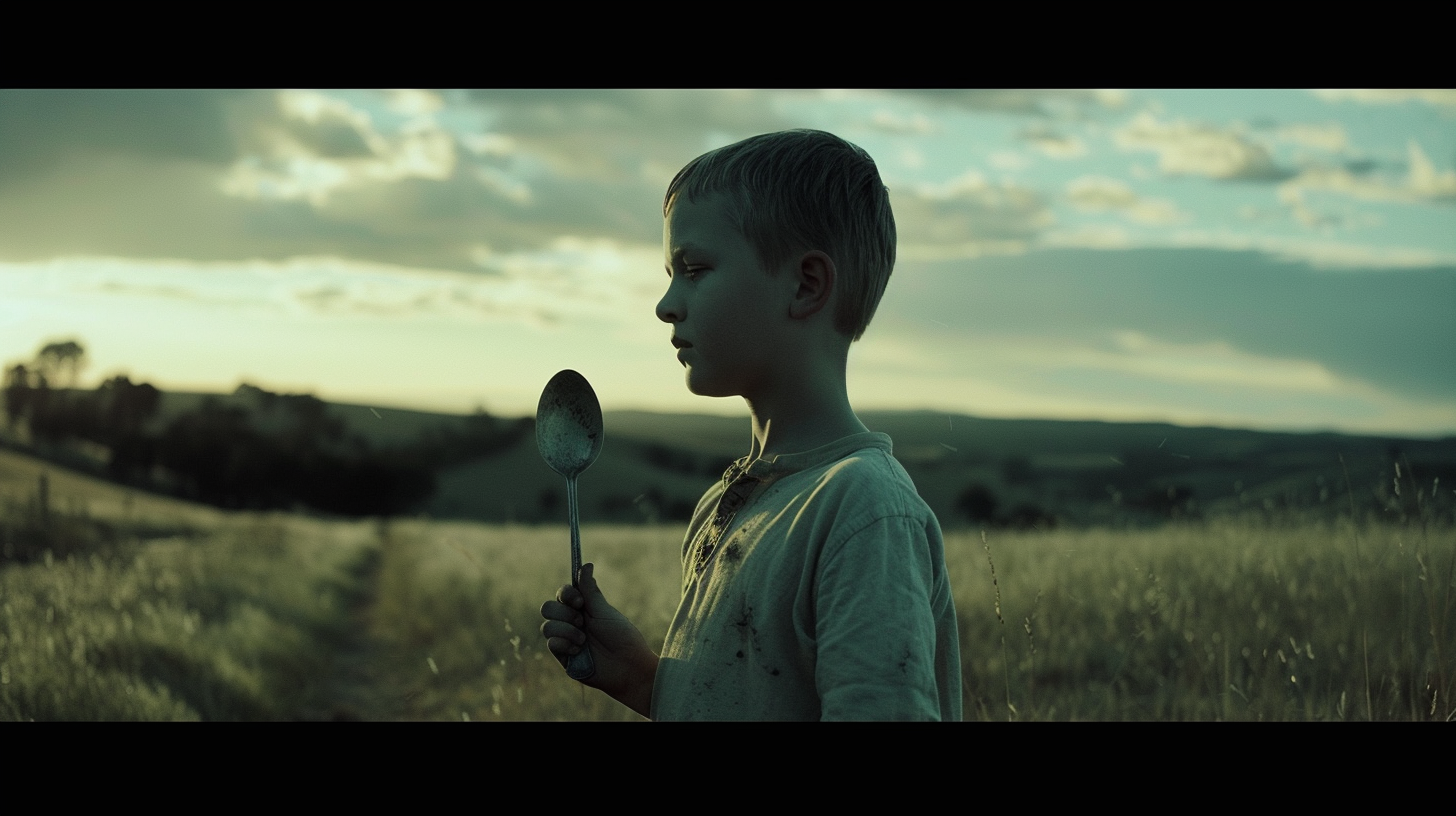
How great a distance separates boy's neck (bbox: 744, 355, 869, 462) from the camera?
168cm

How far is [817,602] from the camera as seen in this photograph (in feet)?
4.75

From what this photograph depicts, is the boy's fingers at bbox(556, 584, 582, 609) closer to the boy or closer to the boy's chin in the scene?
the boy

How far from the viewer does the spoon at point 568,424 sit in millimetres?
1919

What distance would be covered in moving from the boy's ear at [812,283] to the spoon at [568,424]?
1.54ft

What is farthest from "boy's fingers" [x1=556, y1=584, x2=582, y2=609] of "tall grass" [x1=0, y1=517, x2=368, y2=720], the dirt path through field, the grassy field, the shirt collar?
the dirt path through field

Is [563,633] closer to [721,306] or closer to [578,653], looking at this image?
[578,653]

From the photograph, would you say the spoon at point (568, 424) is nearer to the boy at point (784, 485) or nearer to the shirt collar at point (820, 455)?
the boy at point (784, 485)

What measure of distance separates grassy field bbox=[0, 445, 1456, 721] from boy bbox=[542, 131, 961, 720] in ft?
5.40

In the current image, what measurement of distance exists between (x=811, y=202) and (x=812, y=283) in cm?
13

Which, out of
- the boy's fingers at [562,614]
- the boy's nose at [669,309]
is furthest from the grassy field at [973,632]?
the boy's nose at [669,309]

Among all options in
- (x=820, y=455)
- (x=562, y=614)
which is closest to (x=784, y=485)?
(x=820, y=455)

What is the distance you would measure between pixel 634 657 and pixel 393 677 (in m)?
7.64

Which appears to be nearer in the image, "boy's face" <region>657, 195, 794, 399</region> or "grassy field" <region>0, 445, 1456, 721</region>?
"boy's face" <region>657, 195, 794, 399</region>

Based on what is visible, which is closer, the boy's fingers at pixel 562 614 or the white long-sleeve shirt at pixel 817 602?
the white long-sleeve shirt at pixel 817 602
